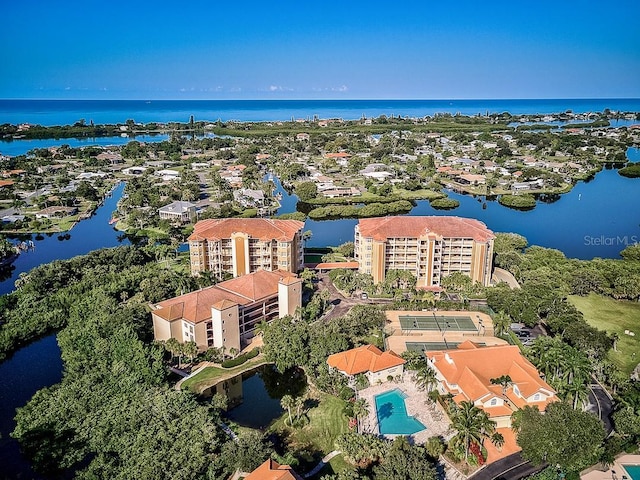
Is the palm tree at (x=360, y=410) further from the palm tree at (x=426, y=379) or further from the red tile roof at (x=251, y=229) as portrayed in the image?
the red tile roof at (x=251, y=229)

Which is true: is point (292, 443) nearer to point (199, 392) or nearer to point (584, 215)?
point (199, 392)

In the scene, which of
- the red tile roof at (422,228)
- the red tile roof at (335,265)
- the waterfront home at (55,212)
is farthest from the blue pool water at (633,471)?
the waterfront home at (55,212)

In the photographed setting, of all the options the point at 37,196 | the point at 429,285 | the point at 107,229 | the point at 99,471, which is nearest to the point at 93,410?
the point at 99,471

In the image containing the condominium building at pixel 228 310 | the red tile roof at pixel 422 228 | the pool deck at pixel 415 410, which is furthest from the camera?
the red tile roof at pixel 422 228

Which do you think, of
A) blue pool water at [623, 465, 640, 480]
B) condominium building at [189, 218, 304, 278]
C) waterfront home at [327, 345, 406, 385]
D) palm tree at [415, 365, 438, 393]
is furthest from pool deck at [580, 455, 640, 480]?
condominium building at [189, 218, 304, 278]

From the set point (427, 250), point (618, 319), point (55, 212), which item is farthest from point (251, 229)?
point (55, 212)

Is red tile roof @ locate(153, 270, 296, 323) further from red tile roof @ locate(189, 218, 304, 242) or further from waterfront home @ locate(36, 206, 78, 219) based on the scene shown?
waterfront home @ locate(36, 206, 78, 219)
